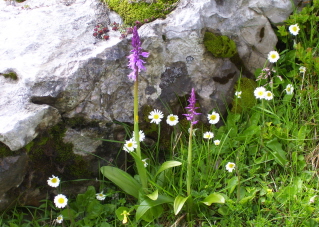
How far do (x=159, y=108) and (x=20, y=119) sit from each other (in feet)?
3.89

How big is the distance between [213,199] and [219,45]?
1479 mm

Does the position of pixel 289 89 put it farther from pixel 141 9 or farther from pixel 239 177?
pixel 141 9

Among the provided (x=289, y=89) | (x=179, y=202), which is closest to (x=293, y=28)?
(x=289, y=89)

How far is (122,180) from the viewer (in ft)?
8.93

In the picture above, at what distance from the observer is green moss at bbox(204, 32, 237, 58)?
3.20 meters

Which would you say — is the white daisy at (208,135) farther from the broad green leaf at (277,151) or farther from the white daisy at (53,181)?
the white daisy at (53,181)

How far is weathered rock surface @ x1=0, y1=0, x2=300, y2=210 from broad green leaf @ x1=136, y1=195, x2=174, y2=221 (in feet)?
2.36

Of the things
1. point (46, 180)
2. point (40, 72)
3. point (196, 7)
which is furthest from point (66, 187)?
point (196, 7)

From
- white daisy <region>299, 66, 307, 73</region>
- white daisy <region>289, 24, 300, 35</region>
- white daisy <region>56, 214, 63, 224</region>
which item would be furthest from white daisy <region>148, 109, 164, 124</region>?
white daisy <region>289, 24, 300, 35</region>

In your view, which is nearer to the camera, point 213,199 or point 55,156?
point 213,199

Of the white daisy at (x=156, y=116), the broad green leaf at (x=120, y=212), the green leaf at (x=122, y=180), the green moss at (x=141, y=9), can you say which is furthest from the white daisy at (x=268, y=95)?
the broad green leaf at (x=120, y=212)

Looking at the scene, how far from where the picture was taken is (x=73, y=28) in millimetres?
3258

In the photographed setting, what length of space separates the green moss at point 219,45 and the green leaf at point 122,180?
141 centimetres

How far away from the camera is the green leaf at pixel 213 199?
7.98 ft
